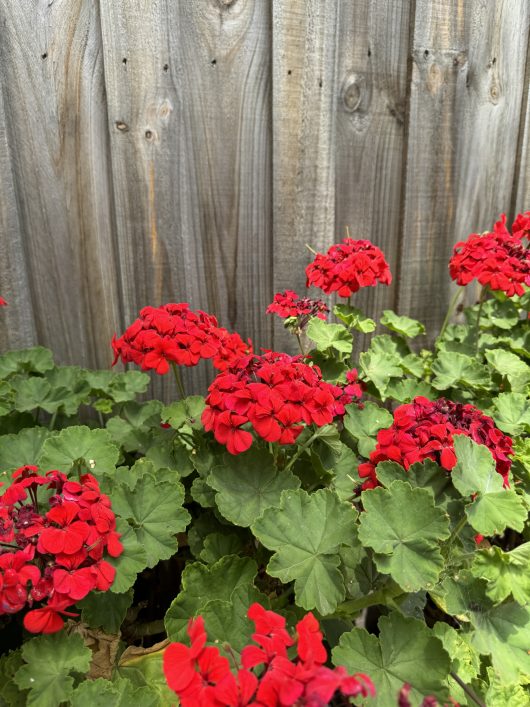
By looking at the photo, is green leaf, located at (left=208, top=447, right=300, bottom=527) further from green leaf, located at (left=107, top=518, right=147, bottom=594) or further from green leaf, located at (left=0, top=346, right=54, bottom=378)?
green leaf, located at (left=0, top=346, right=54, bottom=378)

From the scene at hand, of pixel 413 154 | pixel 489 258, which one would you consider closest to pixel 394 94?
pixel 413 154

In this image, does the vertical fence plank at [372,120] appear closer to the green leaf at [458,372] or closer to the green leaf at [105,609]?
the green leaf at [458,372]

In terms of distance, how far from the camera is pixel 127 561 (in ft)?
4.31

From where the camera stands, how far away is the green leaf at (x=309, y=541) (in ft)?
4.08

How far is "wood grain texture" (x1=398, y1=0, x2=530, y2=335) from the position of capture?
7.38 feet

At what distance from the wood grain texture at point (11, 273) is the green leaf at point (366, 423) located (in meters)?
1.24

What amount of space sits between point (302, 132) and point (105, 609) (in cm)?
172

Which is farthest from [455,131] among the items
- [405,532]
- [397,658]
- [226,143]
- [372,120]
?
[397,658]

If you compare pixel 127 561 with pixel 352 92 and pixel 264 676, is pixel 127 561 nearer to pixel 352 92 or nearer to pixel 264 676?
pixel 264 676

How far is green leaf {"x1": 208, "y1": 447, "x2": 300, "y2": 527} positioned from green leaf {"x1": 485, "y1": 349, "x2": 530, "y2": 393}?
1067mm

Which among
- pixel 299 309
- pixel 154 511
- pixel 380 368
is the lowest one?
pixel 154 511

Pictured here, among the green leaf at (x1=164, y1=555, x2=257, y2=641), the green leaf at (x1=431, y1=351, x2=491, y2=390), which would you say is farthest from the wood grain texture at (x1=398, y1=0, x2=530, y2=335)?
the green leaf at (x1=164, y1=555, x2=257, y2=641)

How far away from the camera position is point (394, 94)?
2.24 meters

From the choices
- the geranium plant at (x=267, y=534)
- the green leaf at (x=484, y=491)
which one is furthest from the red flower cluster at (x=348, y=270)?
the green leaf at (x=484, y=491)
